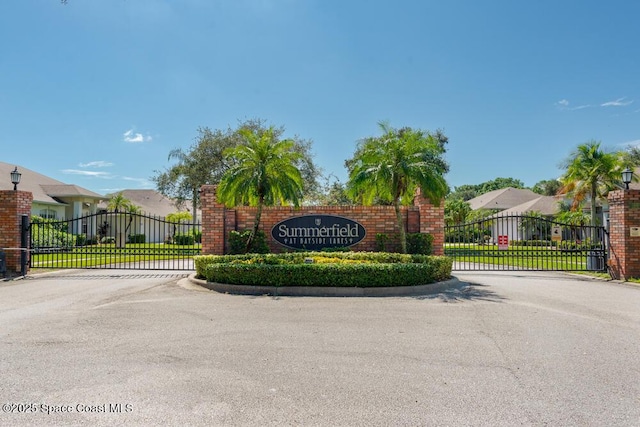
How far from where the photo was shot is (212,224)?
12539 millimetres

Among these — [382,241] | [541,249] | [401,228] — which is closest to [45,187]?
[382,241]

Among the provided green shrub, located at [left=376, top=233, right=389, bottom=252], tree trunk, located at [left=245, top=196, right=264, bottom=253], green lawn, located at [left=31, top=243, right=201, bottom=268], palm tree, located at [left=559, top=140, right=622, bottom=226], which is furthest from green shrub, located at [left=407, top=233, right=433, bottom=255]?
palm tree, located at [left=559, top=140, right=622, bottom=226]

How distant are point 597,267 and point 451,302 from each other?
7.84 metres

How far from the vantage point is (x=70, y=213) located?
1283 inches

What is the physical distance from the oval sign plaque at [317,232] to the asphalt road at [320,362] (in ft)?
14.3

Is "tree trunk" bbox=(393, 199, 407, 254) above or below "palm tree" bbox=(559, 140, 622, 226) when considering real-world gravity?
below

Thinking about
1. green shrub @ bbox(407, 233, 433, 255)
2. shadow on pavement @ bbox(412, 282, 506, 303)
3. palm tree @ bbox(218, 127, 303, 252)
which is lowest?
shadow on pavement @ bbox(412, 282, 506, 303)

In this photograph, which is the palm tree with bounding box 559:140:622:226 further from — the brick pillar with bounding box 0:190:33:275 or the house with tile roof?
the house with tile roof

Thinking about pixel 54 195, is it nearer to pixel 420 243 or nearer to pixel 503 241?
pixel 420 243

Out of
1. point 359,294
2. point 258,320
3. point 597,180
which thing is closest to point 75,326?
point 258,320

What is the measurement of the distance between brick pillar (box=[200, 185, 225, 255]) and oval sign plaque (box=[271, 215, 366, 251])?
1.65 metres

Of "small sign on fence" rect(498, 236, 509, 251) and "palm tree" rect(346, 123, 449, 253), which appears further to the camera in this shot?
"small sign on fence" rect(498, 236, 509, 251)

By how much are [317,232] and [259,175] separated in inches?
109

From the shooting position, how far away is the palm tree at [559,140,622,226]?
75.7ft
